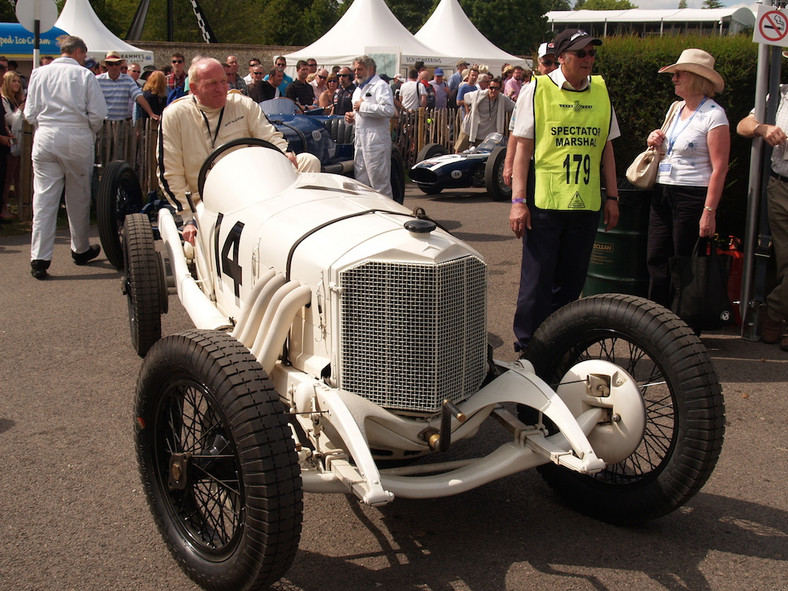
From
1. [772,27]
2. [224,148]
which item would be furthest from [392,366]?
[772,27]

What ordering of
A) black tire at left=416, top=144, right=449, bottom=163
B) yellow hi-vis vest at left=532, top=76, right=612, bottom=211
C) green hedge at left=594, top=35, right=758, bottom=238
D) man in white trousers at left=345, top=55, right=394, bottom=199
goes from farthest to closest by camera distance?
black tire at left=416, top=144, right=449, bottom=163, man in white trousers at left=345, top=55, right=394, bottom=199, green hedge at left=594, top=35, right=758, bottom=238, yellow hi-vis vest at left=532, top=76, right=612, bottom=211

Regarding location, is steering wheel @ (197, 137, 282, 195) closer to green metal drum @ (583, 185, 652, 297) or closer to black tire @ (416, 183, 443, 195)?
green metal drum @ (583, 185, 652, 297)

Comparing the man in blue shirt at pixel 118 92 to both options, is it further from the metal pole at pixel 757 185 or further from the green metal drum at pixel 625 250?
the metal pole at pixel 757 185

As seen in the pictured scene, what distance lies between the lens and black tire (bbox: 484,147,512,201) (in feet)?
42.6

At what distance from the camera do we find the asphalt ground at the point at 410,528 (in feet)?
10.8

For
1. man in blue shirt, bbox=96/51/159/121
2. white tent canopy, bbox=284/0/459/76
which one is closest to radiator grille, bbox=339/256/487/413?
man in blue shirt, bbox=96/51/159/121

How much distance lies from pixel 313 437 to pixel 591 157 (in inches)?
107

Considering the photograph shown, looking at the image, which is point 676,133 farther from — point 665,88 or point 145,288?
point 145,288

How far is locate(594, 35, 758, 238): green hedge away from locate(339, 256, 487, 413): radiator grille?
4.29 m

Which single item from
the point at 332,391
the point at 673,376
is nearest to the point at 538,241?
the point at 673,376

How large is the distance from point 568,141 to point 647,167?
1144 millimetres

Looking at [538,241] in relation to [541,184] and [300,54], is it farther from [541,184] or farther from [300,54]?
[300,54]

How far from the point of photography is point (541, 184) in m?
5.08

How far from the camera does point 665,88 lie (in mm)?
7000
